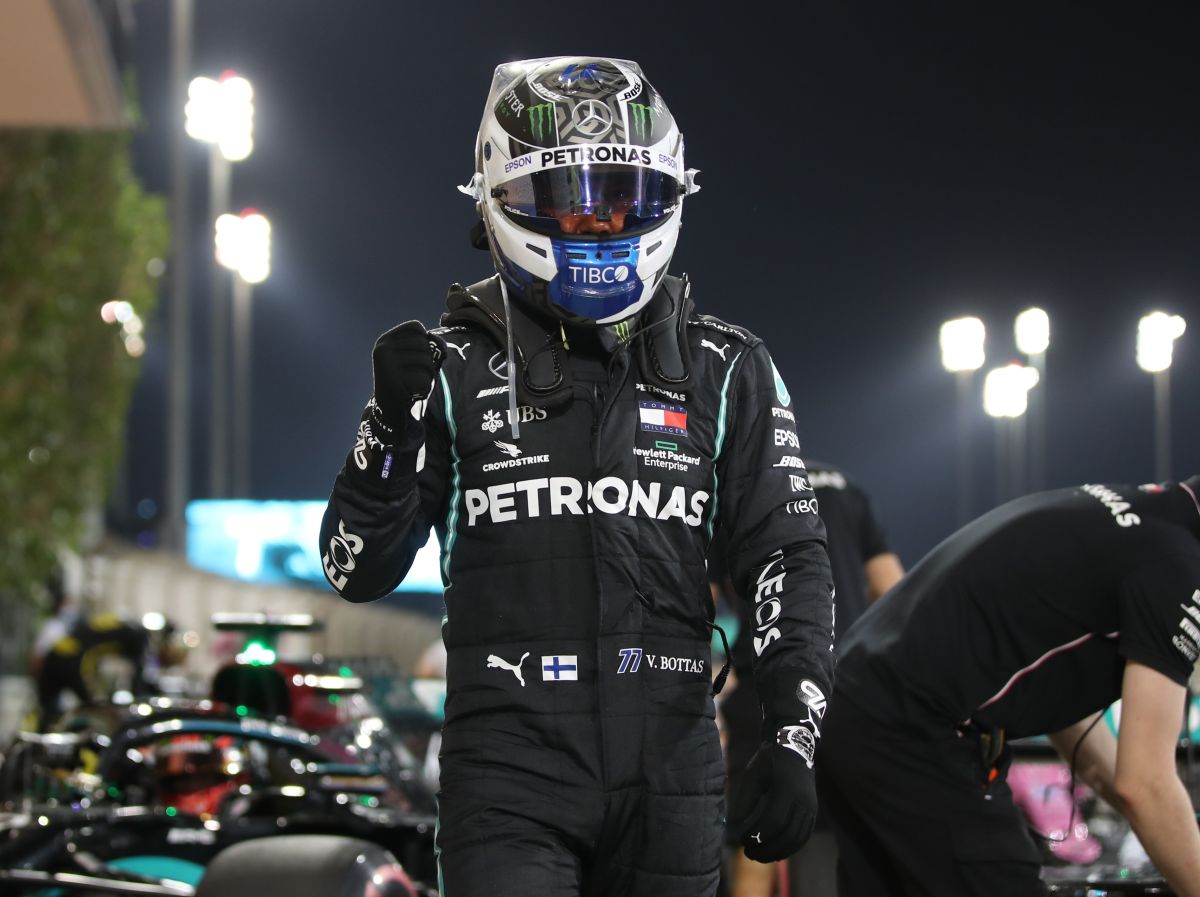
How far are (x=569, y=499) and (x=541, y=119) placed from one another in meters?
0.65

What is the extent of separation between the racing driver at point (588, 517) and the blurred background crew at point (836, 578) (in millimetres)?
1948

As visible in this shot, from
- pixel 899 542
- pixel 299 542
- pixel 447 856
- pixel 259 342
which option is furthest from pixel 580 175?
pixel 259 342

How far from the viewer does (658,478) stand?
2480 millimetres

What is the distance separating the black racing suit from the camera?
2318mm

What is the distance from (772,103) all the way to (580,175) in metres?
3.08

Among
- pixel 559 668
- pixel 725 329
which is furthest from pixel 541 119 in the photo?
pixel 559 668

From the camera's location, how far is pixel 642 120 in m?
2.64

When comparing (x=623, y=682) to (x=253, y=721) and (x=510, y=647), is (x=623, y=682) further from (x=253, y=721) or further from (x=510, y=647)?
(x=253, y=721)

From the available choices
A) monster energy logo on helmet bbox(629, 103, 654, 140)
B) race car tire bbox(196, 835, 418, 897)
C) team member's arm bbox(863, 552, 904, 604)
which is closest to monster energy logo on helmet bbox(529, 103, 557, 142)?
monster energy logo on helmet bbox(629, 103, 654, 140)

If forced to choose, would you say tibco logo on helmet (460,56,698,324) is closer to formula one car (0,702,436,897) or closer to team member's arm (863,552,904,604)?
formula one car (0,702,436,897)

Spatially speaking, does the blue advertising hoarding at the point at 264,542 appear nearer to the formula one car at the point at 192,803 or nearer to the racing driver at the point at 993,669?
the formula one car at the point at 192,803

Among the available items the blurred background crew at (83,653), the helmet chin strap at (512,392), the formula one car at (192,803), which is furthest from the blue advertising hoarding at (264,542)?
the helmet chin strap at (512,392)

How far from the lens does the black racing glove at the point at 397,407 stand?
2.33 metres

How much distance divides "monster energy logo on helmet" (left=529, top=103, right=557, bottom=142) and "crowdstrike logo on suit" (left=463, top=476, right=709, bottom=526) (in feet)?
1.92
